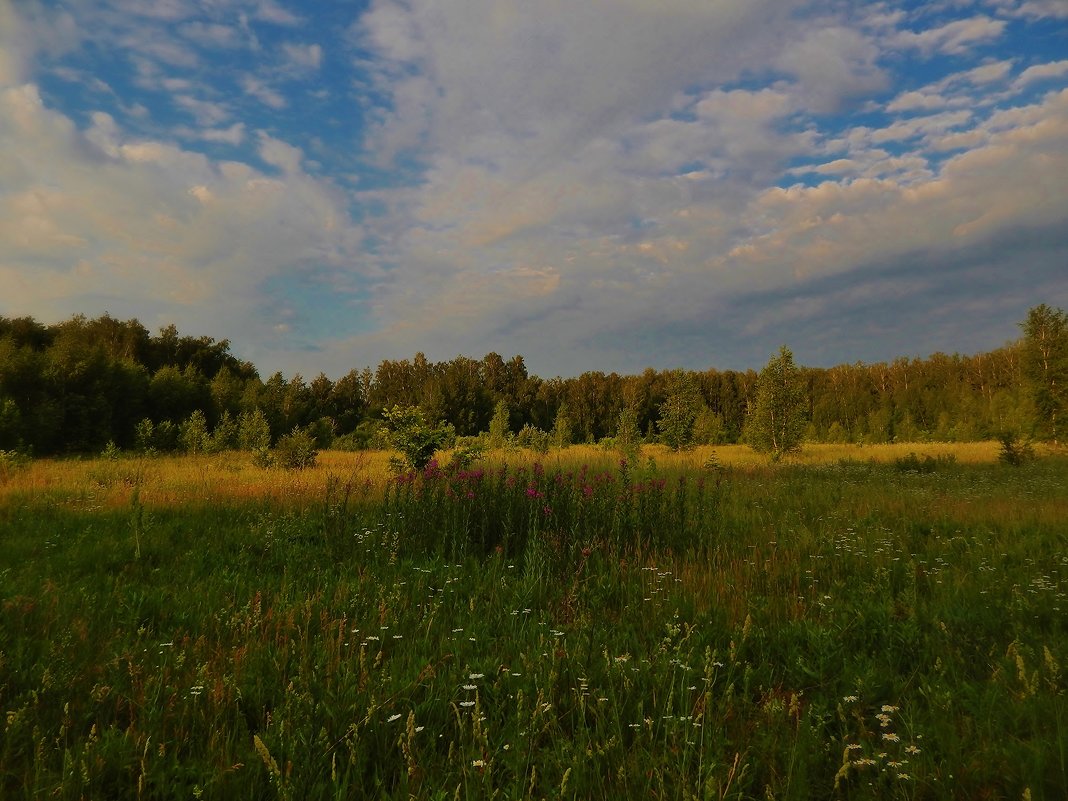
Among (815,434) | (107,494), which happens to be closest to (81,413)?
(107,494)

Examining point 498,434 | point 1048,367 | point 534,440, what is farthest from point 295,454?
point 1048,367

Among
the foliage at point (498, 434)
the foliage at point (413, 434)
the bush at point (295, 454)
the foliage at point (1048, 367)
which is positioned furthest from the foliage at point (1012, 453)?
the bush at point (295, 454)

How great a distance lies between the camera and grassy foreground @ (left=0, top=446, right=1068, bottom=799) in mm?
1982

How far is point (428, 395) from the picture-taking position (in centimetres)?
5072

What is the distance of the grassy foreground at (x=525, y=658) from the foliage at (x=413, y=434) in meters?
6.27

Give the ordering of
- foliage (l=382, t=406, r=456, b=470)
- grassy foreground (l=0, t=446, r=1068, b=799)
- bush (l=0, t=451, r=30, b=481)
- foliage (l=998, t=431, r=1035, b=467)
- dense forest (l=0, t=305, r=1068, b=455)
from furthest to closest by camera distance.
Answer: dense forest (l=0, t=305, r=1068, b=455) → foliage (l=998, t=431, r=1035, b=467) → foliage (l=382, t=406, r=456, b=470) → bush (l=0, t=451, r=30, b=481) → grassy foreground (l=0, t=446, r=1068, b=799)

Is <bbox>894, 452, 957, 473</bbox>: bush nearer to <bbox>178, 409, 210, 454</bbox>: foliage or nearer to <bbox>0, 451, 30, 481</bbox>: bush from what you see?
<bbox>0, 451, 30, 481</bbox>: bush

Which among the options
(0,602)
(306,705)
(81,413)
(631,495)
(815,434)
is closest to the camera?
(306,705)

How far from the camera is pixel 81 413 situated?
22750 millimetres

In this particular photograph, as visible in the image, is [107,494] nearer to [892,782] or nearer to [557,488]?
[557,488]

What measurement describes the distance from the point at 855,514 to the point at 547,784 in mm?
8307

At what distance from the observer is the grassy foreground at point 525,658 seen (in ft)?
6.50

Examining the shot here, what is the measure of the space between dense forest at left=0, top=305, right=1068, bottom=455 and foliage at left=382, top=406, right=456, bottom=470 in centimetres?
247

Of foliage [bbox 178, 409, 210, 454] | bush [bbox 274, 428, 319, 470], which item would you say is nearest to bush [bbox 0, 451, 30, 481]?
bush [bbox 274, 428, 319, 470]
